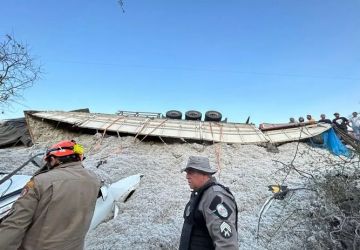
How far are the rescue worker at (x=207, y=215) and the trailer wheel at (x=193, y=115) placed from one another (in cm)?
1274

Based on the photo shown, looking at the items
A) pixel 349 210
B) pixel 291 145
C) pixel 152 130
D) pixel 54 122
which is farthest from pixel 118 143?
pixel 349 210

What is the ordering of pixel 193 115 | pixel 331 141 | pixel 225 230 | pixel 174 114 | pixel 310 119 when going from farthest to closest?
pixel 174 114
pixel 193 115
pixel 310 119
pixel 331 141
pixel 225 230

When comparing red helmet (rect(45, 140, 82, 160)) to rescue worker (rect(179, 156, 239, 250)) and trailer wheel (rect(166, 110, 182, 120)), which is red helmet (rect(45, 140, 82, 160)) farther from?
trailer wheel (rect(166, 110, 182, 120))

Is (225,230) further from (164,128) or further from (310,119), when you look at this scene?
(310,119)

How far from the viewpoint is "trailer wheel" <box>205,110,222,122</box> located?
15.4m

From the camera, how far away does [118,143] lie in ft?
40.5

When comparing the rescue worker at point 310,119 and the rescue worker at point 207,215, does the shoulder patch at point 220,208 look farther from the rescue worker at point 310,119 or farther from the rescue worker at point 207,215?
the rescue worker at point 310,119

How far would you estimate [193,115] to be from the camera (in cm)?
1595

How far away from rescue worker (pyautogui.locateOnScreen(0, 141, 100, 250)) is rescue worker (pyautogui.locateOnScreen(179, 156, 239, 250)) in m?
0.83

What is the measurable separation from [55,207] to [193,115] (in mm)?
13406

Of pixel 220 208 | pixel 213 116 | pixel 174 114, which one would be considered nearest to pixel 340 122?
pixel 213 116

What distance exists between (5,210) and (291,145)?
10413mm

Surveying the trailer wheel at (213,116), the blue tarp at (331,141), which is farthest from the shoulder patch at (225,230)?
the trailer wheel at (213,116)

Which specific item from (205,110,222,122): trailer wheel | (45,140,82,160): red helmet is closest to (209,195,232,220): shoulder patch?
(45,140,82,160): red helmet
